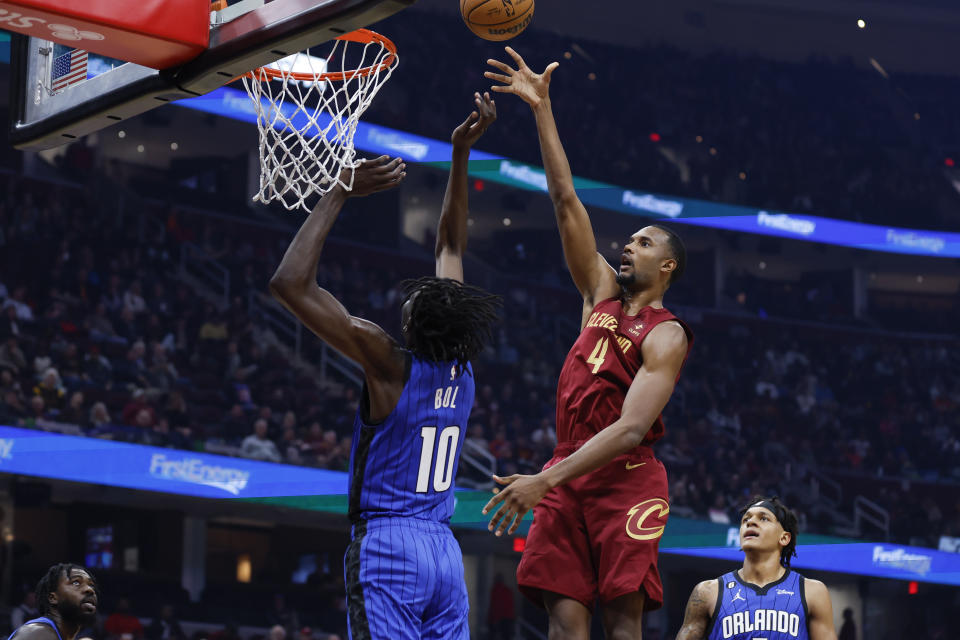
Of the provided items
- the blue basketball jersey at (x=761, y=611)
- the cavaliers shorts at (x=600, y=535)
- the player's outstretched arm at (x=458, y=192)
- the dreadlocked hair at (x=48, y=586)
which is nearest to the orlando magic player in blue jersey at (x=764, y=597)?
the blue basketball jersey at (x=761, y=611)

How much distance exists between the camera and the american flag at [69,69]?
4438 mm

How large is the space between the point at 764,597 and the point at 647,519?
1.18 m

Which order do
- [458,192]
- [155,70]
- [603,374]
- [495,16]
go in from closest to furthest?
[155,70] < [603,374] < [458,192] < [495,16]

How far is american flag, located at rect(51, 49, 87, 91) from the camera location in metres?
4.44

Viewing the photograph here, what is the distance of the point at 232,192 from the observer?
65.2ft

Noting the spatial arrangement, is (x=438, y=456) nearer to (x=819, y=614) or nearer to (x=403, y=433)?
(x=403, y=433)

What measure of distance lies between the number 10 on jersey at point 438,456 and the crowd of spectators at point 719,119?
17.2 metres

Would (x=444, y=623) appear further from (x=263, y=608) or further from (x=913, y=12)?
(x=913, y=12)

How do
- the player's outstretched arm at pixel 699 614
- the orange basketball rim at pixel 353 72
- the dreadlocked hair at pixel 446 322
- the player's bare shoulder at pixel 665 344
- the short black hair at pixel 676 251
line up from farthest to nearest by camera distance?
the player's outstretched arm at pixel 699 614, the orange basketball rim at pixel 353 72, the short black hair at pixel 676 251, the player's bare shoulder at pixel 665 344, the dreadlocked hair at pixel 446 322

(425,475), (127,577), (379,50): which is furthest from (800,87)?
(425,475)

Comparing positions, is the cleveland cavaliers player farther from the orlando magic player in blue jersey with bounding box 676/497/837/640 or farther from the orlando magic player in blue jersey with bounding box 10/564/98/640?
the orlando magic player in blue jersey with bounding box 10/564/98/640

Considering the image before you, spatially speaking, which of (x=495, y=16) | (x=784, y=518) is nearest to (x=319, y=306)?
(x=495, y=16)

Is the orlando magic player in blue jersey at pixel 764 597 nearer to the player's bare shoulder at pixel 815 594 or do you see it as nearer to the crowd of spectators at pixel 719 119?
the player's bare shoulder at pixel 815 594

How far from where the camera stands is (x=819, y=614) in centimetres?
495
